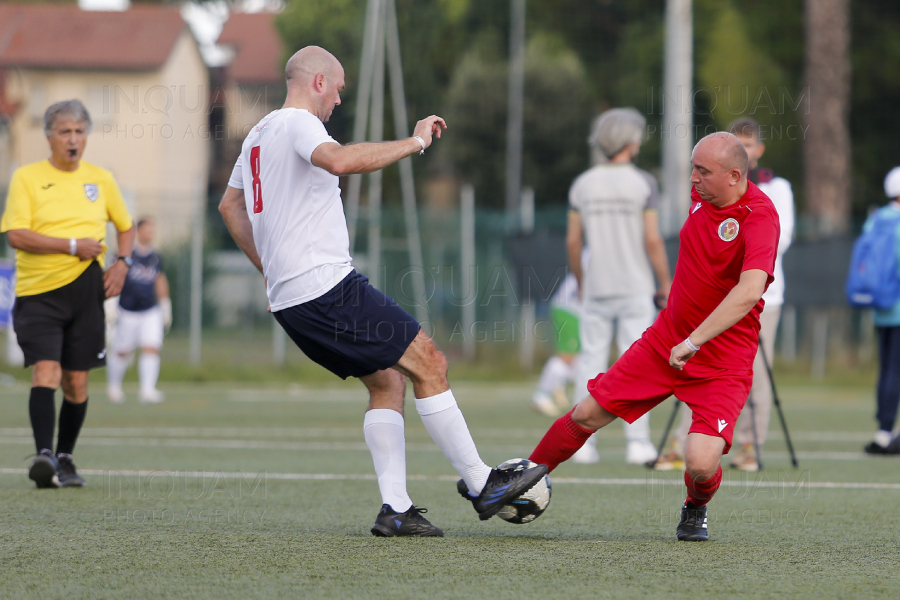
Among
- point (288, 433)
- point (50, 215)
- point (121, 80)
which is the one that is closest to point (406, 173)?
point (288, 433)

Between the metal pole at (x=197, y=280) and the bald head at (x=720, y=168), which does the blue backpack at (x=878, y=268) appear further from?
the metal pole at (x=197, y=280)

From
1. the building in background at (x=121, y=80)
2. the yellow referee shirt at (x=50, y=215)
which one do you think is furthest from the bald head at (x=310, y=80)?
the building in background at (x=121, y=80)

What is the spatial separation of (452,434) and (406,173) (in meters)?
18.2

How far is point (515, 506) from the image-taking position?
4.56 metres

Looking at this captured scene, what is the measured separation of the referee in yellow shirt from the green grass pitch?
447 millimetres

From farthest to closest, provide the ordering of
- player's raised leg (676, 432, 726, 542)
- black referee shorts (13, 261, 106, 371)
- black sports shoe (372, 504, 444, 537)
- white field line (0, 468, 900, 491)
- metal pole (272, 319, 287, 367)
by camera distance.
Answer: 1. metal pole (272, 319, 287, 367)
2. white field line (0, 468, 900, 491)
3. black referee shorts (13, 261, 106, 371)
4. black sports shoe (372, 504, 444, 537)
5. player's raised leg (676, 432, 726, 542)

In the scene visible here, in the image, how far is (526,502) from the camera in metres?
4.55

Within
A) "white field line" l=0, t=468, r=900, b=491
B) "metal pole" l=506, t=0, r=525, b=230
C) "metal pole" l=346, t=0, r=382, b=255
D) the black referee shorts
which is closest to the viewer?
the black referee shorts

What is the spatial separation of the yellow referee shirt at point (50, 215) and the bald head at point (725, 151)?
3.50 meters

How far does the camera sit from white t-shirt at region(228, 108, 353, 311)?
14.5 feet

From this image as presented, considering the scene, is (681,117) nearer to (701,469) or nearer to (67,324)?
(67,324)

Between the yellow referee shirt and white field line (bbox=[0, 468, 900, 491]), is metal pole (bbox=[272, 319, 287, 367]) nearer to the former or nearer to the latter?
white field line (bbox=[0, 468, 900, 491])

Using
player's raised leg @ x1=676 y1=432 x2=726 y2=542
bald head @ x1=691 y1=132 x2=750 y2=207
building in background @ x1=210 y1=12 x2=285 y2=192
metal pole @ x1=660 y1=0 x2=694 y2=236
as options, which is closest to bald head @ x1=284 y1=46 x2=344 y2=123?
bald head @ x1=691 y1=132 x2=750 y2=207

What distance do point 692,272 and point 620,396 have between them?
0.58 m
